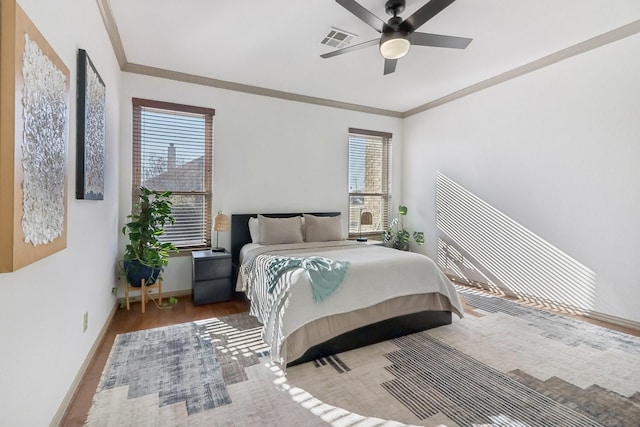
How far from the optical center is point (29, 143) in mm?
1214

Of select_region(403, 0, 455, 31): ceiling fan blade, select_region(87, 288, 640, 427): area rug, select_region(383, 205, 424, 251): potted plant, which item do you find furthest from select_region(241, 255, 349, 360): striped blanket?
select_region(383, 205, 424, 251): potted plant

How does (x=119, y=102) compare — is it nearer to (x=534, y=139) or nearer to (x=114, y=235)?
(x=114, y=235)

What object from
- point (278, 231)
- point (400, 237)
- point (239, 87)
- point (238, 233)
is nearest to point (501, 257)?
point (400, 237)

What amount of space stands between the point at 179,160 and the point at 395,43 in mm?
2999

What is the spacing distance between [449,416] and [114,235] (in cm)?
361

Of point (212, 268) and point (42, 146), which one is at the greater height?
Result: point (42, 146)

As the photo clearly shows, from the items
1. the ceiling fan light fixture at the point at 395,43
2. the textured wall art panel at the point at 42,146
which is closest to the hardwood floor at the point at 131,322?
the textured wall art panel at the point at 42,146

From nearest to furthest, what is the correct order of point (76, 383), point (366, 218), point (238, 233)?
point (76, 383) → point (238, 233) → point (366, 218)

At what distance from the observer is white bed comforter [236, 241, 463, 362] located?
2.23m

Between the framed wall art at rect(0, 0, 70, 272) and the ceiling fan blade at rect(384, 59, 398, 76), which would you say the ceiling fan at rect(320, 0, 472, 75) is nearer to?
the ceiling fan blade at rect(384, 59, 398, 76)

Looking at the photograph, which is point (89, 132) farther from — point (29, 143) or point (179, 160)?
point (179, 160)

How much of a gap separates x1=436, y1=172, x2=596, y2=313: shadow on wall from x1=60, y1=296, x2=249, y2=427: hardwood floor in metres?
3.30

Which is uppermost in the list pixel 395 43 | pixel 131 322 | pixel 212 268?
pixel 395 43

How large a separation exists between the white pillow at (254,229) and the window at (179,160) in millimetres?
583
